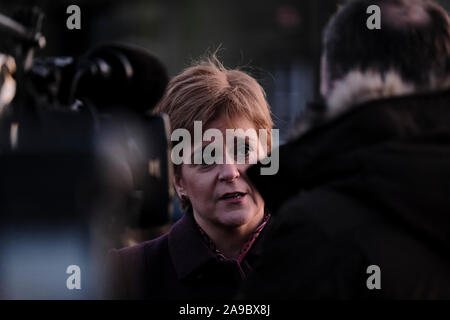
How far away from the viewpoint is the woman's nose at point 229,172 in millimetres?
2375

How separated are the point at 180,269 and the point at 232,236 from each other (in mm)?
196

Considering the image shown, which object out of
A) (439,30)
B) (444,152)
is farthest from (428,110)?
(439,30)

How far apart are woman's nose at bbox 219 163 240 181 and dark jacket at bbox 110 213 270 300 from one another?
7.6 inches

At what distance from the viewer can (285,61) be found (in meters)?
13.7

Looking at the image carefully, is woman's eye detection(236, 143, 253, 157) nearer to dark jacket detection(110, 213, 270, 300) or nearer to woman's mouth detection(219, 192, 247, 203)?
woman's mouth detection(219, 192, 247, 203)

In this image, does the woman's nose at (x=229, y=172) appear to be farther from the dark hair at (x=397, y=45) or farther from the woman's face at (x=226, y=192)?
the dark hair at (x=397, y=45)

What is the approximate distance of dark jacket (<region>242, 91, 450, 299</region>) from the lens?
137 centimetres

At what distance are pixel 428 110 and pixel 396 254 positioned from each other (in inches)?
11.6

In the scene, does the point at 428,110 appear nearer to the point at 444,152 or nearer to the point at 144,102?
the point at 444,152

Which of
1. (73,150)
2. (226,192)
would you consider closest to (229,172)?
(226,192)

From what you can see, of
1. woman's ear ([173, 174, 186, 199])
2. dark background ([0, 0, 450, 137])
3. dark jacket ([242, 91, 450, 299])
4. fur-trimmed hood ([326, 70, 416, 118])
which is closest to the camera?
dark jacket ([242, 91, 450, 299])

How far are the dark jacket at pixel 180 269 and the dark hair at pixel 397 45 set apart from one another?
88cm

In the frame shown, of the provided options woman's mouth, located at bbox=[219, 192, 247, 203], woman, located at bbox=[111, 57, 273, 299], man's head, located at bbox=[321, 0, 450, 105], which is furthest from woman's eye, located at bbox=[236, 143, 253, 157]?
man's head, located at bbox=[321, 0, 450, 105]

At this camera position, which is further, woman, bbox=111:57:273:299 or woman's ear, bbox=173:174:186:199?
woman's ear, bbox=173:174:186:199
